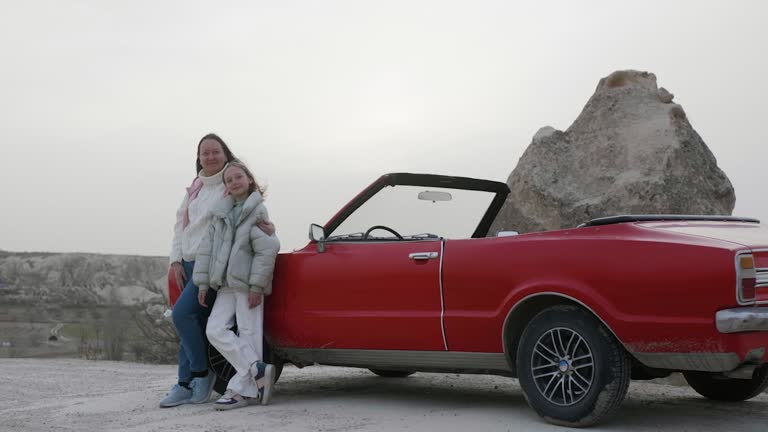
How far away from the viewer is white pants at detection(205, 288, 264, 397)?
592cm

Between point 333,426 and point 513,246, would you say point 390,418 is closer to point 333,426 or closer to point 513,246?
point 333,426

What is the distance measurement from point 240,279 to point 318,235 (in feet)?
2.07

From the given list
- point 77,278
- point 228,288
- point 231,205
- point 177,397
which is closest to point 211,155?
point 231,205

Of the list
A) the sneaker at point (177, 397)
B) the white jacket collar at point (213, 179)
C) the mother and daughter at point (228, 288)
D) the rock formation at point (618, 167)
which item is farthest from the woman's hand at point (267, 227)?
the rock formation at point (618, 167)

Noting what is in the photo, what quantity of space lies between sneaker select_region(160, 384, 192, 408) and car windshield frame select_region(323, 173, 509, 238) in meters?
1.54

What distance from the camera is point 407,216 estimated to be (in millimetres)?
6184

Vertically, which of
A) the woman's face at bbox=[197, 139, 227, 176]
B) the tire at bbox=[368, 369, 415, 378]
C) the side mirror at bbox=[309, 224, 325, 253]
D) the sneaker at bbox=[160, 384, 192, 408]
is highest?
the woman's face at bbox=[197, 139, 227, 176]

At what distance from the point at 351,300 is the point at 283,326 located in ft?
2.30

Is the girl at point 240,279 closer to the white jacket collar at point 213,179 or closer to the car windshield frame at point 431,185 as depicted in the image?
the white jacket collar at point 213,179

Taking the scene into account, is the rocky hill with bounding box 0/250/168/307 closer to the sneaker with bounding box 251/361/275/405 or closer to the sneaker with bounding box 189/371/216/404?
the sneaker with bounding box 189/371/216/404

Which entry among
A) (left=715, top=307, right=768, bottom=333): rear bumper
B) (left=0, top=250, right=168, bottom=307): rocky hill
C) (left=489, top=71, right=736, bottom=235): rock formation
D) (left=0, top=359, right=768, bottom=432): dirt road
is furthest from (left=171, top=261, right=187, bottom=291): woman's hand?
(left=0, top=250, right=168, bottom=307): rocky hill

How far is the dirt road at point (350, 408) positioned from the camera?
4957 millimetres

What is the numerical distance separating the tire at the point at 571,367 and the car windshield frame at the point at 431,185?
5.87 ft

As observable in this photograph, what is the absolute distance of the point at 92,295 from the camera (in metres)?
20.7
